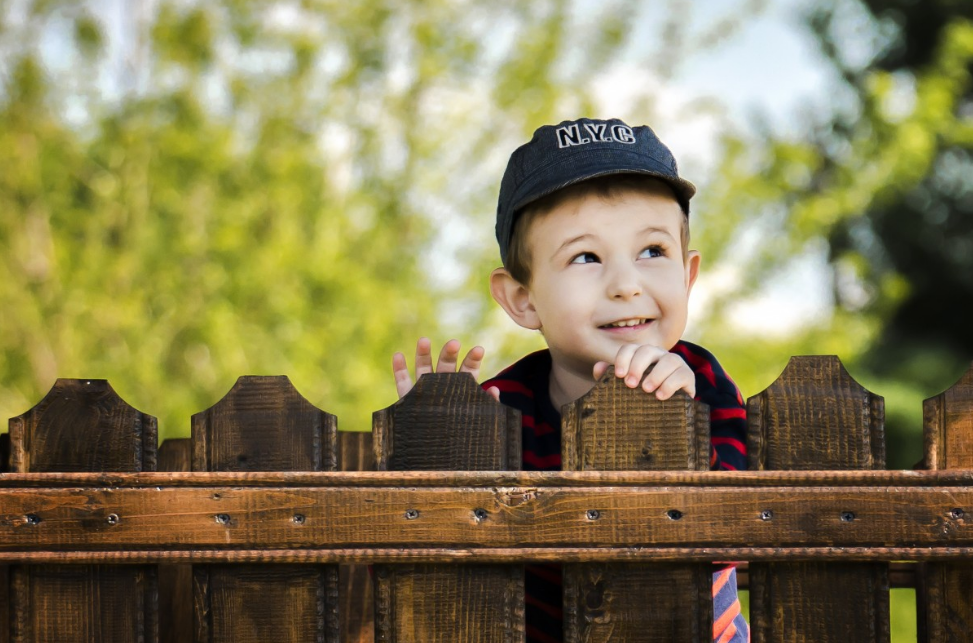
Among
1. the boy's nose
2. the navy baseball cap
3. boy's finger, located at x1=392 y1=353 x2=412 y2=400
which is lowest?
boy's finger, located at x1=392 y1=353 x2=412 y2=400

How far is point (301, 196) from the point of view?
6555 millimetres

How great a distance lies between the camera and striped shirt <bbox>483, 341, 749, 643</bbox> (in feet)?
6.60

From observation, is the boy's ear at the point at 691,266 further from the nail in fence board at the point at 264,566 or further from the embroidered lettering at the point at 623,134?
the nail in fence board at the point at 264,566

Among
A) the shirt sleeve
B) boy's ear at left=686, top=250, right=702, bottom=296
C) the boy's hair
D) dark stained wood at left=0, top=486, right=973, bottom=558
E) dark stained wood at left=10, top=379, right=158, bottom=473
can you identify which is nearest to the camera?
dark stained wood at left=0, top=486, right=973, bottom=558

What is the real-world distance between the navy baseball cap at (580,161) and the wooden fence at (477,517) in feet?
1.91

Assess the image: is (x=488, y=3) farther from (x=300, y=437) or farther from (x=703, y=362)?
(x=300, y=437)

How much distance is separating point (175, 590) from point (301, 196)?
4.31m

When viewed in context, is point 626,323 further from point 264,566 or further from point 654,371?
point 264,566

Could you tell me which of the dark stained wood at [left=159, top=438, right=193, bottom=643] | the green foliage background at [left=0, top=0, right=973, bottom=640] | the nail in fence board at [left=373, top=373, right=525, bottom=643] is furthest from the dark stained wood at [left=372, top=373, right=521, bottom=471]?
the green foliage background at [left=0, top=0, right=973, bottom=640]

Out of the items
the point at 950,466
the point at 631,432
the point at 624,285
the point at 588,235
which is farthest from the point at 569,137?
the point at 950,466

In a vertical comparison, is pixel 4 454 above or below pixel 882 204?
below

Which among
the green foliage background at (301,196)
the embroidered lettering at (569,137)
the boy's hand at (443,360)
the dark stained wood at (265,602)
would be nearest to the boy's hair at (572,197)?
the embroidered lettering at (569,137)

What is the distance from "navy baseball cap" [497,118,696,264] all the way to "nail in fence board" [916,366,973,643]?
0.73 metres

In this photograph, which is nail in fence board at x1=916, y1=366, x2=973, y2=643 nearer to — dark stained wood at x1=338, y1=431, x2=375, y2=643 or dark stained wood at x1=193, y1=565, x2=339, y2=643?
dark stained wood at x1=193, y1=565, x2=339, y2=643
